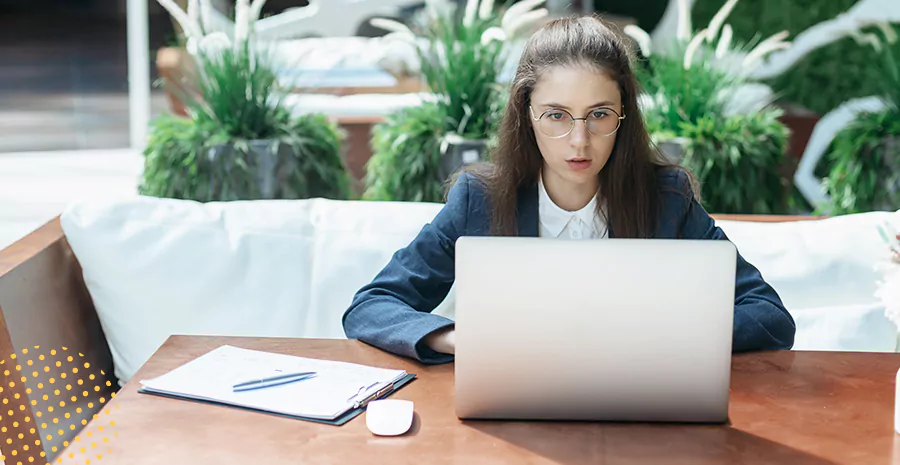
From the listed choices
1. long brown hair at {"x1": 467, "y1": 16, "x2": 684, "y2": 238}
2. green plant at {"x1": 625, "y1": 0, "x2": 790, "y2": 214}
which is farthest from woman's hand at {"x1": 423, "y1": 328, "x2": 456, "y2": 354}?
green plant at {"x1": 625, "y1": 0, "x2": 790, "y2": 214}

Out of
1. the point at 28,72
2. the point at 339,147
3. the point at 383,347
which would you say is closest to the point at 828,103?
the point at 339,147

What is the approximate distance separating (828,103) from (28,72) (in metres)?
7.34

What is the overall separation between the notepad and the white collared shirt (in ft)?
1.59

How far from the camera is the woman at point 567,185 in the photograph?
159 cm

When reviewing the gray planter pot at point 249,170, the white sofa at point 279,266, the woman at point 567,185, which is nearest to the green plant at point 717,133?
the white sofa at point 279,266

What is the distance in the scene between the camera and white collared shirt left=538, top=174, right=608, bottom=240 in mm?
1736

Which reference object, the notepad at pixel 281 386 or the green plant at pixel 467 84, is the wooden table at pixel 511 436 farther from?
the green plant at pixel 467 84

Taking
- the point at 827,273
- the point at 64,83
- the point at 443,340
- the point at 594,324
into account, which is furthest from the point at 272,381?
the point at 64,83

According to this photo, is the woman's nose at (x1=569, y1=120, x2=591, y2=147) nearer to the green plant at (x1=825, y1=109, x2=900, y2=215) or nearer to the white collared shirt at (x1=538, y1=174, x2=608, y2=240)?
the white collared shirt at (x1=538, y1=174, x2=608, y2=240)

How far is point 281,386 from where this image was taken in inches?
51.1

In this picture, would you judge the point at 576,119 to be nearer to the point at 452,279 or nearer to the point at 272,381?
the point at 452,279

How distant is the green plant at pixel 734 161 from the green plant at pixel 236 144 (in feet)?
3.13

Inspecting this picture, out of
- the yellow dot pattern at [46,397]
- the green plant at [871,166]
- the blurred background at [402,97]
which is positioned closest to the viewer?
the yellow dot pattern at [46,397]

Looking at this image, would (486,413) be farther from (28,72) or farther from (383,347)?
(28,72)
